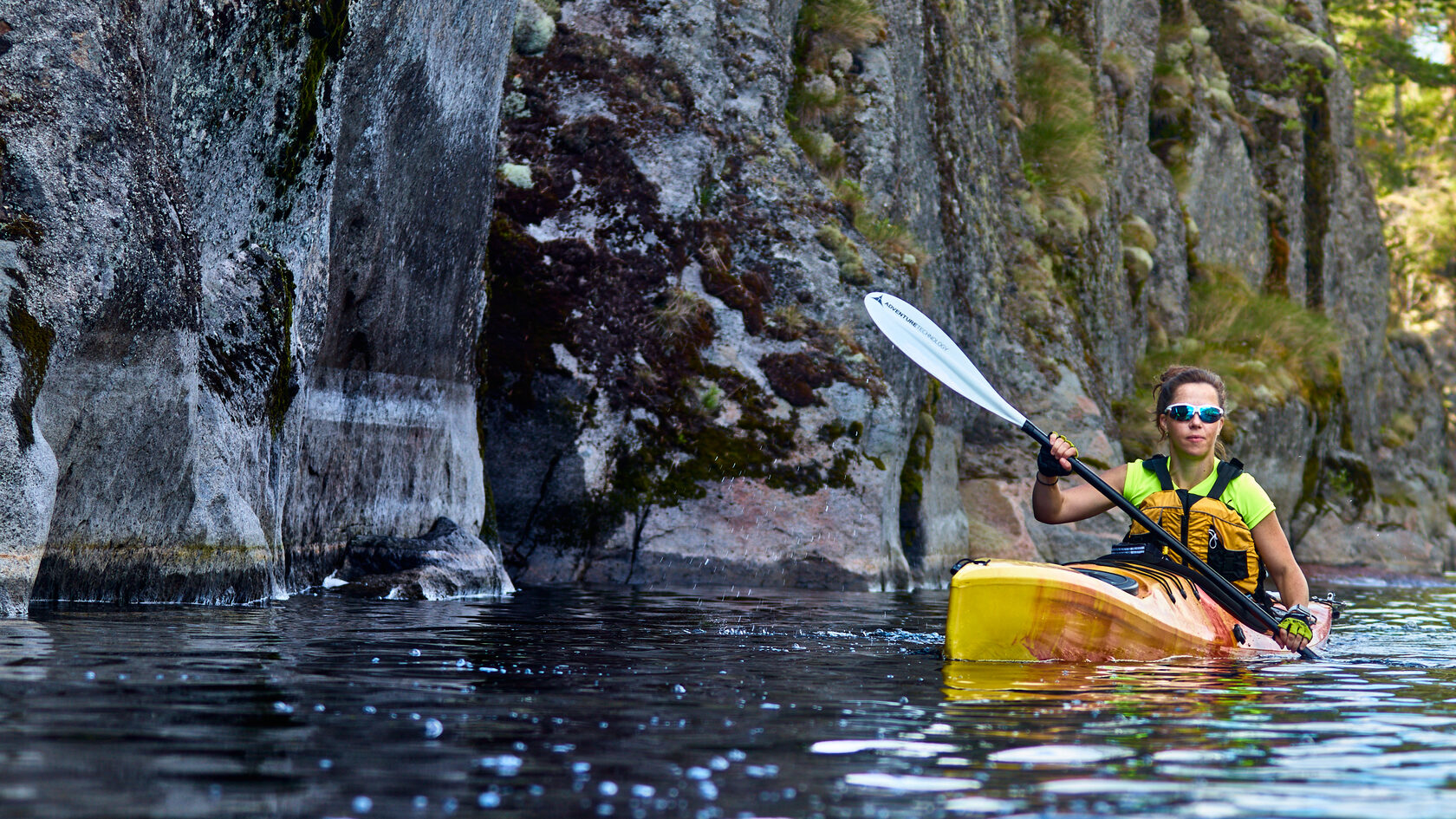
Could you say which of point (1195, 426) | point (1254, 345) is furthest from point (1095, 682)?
point (1254, 345)

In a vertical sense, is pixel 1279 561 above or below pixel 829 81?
below

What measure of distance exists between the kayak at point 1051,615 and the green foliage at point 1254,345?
46.4 ft

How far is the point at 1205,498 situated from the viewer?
6.27m

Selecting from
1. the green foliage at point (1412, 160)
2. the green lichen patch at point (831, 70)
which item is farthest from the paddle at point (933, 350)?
the green foliage at point (1412, 160)

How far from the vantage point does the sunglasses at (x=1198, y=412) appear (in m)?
6.15

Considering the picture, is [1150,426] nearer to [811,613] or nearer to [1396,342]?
[811,613]

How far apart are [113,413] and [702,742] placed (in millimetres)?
3902

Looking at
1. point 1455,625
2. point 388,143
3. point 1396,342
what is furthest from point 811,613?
point 1396,342

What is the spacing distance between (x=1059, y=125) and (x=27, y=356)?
1511cm

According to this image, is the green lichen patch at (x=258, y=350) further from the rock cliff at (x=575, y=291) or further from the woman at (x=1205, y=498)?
the woman at (x=1205, y=498)

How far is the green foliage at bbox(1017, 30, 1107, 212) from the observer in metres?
18.2

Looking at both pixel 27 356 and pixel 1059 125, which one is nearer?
pixel 27 356

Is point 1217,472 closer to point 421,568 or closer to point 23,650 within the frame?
point 421,568

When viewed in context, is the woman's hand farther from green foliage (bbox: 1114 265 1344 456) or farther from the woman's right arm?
green foliage (bbox: 1114 265 1344 456)
